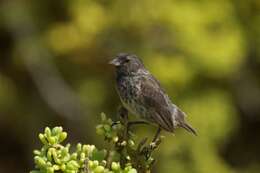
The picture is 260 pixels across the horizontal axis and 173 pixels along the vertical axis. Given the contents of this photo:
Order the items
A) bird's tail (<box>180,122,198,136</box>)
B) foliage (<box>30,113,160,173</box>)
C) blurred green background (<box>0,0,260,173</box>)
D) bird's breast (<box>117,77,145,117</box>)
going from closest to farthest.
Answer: foliage (<box>30,113,160,173</box>)
bird's breast (<box>117,77,145,117</box>)
bird's tail (<box>180,122,198,136</box>)
blurred green background (<box>0,0,260,173</box>)

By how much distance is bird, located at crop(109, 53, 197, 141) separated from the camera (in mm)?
4445

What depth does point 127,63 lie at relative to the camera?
4582mm

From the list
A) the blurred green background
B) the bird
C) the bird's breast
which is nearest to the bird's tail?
the bird

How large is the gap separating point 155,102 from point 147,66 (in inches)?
175

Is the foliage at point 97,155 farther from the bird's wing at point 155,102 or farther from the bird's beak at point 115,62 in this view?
the bird's beak at point 115,62

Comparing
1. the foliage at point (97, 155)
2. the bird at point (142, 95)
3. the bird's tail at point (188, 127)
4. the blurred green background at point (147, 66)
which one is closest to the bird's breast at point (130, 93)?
the bird at point (142, 95)

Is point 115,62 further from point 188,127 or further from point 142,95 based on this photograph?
point 188,127

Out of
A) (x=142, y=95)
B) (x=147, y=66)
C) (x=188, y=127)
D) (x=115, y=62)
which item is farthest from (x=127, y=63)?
(x=147, y=66)

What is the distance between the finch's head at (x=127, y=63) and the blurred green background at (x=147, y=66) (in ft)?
14.5

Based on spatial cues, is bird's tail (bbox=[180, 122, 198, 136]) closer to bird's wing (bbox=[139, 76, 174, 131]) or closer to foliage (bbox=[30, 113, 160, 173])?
bird's wing (bbox=[139, 76, 174, 131])

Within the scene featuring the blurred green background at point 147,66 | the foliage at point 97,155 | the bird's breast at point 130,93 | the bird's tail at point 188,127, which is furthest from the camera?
the blurred green background at point 147,66

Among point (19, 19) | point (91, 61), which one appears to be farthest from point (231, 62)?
point (19, 19)

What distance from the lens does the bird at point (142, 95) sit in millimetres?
4445

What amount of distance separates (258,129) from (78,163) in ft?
25.2
